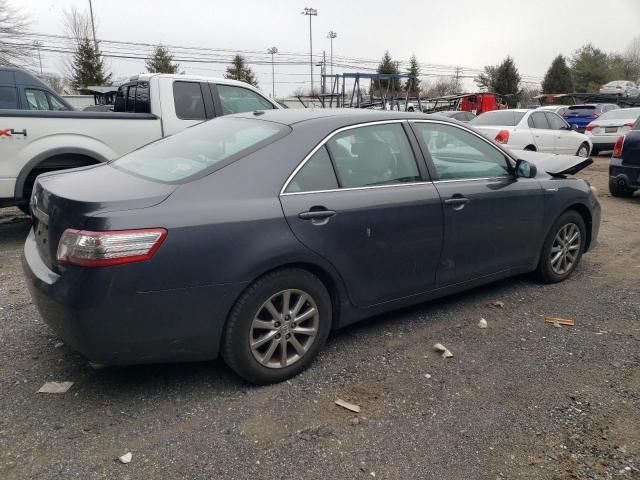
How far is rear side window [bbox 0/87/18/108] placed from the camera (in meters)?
8.30

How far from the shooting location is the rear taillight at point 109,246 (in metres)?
2.49

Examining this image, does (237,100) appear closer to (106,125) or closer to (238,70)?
(106,125)

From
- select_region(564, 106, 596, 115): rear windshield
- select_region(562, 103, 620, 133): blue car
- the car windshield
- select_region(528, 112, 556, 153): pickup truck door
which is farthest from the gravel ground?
select_region(564, 106, 596, 115): rear windshield

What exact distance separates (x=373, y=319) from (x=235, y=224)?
1.70 m

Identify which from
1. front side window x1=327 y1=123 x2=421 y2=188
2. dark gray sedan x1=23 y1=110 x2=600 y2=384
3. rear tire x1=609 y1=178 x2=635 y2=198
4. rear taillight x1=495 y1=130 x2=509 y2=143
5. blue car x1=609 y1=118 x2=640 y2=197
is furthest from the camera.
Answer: rear taillight x1=495 y1=130 x2=509 y2=143

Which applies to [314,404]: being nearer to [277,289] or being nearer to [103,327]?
[277,289]

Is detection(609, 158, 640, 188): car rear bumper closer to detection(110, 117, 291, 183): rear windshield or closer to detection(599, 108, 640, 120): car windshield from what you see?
detection(110, 117, 291, 183): rear windshield

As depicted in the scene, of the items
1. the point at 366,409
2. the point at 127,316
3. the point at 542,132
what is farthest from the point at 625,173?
the point at 127,316

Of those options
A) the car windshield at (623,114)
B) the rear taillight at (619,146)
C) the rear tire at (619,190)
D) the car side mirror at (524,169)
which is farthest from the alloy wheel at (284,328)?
the car windshield at (623,114)

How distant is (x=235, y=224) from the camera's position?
2.79 metres

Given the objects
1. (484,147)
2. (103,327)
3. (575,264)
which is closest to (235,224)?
(103,327)

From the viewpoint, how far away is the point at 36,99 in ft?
28.1

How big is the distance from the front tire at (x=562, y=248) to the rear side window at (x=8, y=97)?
8087mm

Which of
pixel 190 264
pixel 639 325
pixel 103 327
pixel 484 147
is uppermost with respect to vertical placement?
pixel 484 147
